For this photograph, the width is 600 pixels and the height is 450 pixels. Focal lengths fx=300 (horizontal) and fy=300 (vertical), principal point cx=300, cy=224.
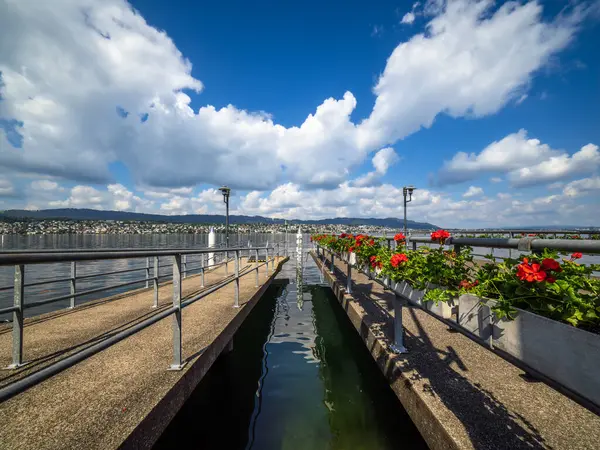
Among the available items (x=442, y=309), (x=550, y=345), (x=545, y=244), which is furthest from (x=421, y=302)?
(x=550, y=345)

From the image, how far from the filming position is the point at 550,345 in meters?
1.33

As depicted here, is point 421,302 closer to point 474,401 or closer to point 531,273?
point 474,401

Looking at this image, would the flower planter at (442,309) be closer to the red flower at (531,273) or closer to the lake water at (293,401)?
the red flower at (531,273)

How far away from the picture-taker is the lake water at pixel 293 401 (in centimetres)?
344

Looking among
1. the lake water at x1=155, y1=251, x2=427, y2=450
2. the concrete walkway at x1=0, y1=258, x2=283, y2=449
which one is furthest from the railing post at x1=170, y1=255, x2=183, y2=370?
the lake water at x1=155, y1=251, x2=427, y2=450

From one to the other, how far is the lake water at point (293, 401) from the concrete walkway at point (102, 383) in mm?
871

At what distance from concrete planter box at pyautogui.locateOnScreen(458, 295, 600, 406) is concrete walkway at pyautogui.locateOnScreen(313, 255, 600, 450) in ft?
3.83

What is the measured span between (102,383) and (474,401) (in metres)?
3.40

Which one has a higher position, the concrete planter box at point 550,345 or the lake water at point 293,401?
the concrete planter box at point 550,345

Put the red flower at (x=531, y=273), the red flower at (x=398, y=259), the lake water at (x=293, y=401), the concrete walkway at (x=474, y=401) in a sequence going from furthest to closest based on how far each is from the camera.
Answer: the lake water at (x=293, y=401) < the red flower at (x=398, y=259) < the concrete walkway at (x=474, y=401) < the red flower at (x=531, y=273)

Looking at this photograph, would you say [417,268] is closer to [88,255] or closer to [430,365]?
[430,365]

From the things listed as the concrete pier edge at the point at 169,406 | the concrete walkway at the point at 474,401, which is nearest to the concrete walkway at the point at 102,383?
the concrete pier edge at the point at 169,406

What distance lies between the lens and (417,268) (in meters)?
2.85

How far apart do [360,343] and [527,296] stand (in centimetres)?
560
